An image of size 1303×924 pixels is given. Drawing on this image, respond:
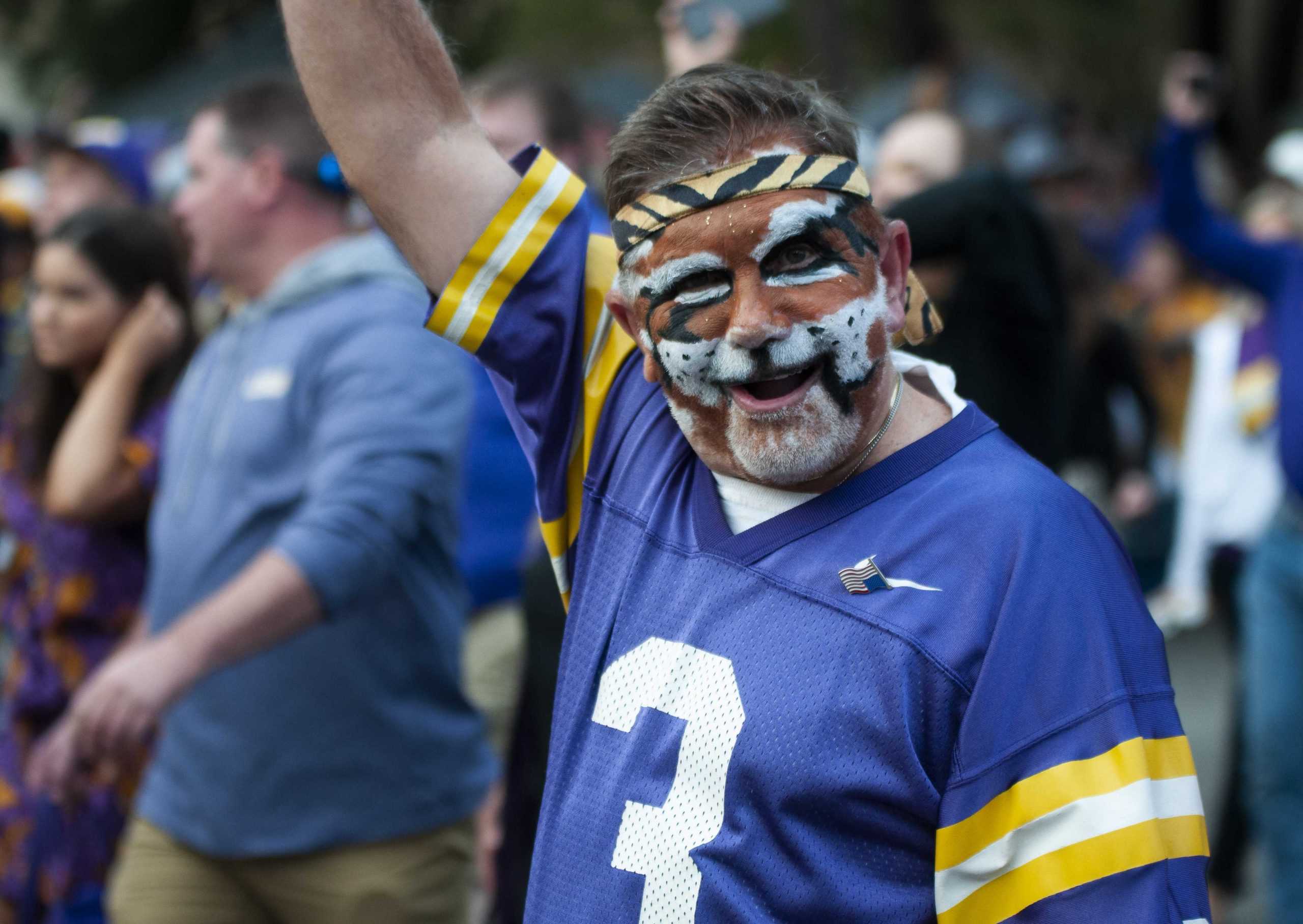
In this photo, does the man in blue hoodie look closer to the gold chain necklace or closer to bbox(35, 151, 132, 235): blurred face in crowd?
the gold chain necklace

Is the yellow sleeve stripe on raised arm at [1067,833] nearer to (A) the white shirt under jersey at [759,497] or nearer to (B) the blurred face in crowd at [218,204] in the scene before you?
(A) the white shirt under jersey at [759,497]

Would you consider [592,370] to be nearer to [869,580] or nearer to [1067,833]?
[869,580]

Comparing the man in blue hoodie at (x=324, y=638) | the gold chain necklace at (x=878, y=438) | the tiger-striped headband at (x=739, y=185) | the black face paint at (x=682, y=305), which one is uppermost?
the tiger-striped headband at (x=739, y=185)

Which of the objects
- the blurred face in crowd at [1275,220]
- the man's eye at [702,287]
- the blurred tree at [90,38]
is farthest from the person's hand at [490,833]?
the blurred tree at [90,38]

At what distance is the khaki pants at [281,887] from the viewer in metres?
3.07

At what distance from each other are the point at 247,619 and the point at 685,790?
1271mm

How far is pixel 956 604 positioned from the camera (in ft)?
5.41

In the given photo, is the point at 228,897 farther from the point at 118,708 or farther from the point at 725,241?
the point at 725,241

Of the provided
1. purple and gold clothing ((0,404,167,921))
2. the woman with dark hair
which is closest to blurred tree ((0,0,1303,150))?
the woman with dark hair

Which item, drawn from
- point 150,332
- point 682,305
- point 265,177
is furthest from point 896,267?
point 150,332

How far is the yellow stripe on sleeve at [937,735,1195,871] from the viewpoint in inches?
61.8

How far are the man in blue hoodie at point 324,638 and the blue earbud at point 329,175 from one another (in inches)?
0.6

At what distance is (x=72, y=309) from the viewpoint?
4180 millimetres

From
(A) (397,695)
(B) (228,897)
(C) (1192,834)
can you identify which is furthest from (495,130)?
(C) (1192,834)
